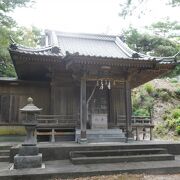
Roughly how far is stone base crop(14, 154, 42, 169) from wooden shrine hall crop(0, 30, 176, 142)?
2.73 m

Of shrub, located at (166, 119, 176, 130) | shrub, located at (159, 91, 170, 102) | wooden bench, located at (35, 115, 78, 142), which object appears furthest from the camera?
shrub, located at (159, 91, 170, 102)

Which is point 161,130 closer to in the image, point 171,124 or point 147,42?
point 171,124

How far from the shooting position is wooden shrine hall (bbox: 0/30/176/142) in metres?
10.1

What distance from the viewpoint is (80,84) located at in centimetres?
1086

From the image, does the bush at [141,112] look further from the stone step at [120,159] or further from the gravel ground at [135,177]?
the gravel ground at [135,177]

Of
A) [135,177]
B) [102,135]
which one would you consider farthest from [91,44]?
[135,177]

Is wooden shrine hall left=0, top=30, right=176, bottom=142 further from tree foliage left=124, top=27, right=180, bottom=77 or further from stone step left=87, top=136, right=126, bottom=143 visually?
tree foliage left=124, top=27, right=180, bottom=77

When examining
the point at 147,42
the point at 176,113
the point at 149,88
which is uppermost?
the point at 147,42

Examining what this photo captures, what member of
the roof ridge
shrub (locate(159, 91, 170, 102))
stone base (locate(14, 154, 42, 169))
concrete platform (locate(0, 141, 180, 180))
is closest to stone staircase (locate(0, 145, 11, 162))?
concrete platform (locate(0, 141, 180, 180))

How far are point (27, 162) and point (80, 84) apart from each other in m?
4.52

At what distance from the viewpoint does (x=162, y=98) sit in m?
21.4

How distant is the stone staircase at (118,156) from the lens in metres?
8.15

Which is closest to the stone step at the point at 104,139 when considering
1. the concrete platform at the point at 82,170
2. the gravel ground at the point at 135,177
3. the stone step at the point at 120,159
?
the stone step at the point at 120,159

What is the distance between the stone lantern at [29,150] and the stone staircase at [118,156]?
1.26 meters
